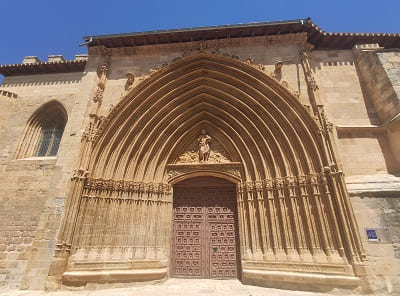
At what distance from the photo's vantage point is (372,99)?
6641mm

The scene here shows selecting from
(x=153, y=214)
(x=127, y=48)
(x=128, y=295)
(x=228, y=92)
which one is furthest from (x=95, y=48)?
(x=128, y=295)

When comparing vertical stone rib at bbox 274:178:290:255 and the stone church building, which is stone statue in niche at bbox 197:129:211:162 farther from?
vertical stone rib at bbox 274:178:290:255

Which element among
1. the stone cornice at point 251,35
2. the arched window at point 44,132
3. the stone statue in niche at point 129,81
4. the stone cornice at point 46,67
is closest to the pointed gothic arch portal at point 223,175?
the stone statue in niche at point 129,81

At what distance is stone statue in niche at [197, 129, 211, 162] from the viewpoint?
7.14 m

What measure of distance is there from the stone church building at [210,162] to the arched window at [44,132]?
0.05 meters

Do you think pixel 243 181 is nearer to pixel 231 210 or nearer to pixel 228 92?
pixel 231 210

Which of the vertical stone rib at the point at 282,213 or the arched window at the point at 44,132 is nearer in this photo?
Answer: the vertical stone rib at the point at 282,213

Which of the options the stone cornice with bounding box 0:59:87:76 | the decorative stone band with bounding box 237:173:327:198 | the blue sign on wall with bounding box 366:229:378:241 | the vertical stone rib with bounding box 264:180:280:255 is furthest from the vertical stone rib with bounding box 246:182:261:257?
the stone cornice with bounding box 0:59:87:76

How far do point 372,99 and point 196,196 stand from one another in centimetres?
618

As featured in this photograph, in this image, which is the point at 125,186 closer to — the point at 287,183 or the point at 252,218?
the point at 252,218

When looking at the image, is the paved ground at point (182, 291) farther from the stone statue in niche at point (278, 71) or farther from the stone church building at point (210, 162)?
the stone statue in niche at point (278, 71)

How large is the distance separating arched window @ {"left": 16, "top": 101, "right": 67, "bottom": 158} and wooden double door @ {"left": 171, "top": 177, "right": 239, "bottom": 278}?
4962 mm

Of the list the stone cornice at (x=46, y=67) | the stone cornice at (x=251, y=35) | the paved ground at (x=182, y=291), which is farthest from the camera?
the stone cornice at (x=46, y=67)

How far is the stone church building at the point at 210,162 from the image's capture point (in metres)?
5.18
